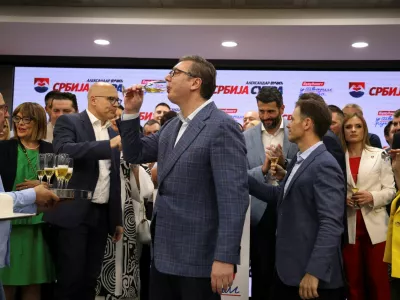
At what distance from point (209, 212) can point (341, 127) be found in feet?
8.46

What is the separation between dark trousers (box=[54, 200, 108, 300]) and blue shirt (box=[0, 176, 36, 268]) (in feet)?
2.92

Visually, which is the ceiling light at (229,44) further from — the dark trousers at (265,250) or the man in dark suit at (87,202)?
the dark trousers at (265,250)

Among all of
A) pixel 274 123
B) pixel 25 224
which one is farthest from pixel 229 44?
pixel 25 224

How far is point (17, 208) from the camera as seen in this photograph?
8.72 ft

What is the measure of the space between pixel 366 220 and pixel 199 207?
234cm

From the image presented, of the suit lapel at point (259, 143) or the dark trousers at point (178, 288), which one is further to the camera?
the suit lapel at point (259, 143)

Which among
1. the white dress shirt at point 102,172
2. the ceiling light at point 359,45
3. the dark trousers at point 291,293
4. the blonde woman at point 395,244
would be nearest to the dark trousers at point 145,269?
the white dress shirt at point 102,172

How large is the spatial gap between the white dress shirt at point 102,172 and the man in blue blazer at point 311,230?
1.44 meters

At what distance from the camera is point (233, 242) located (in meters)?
2.40

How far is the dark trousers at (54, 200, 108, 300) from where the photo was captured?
3840 millimetres

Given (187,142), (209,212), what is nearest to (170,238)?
(209,212)

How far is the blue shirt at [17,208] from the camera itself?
2639mm

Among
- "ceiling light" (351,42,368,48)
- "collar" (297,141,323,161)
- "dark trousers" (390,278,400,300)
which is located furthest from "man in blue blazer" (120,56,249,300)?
"ceiling light" (351,42,368,48)

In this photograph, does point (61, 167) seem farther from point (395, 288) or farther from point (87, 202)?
point (395, 288)
